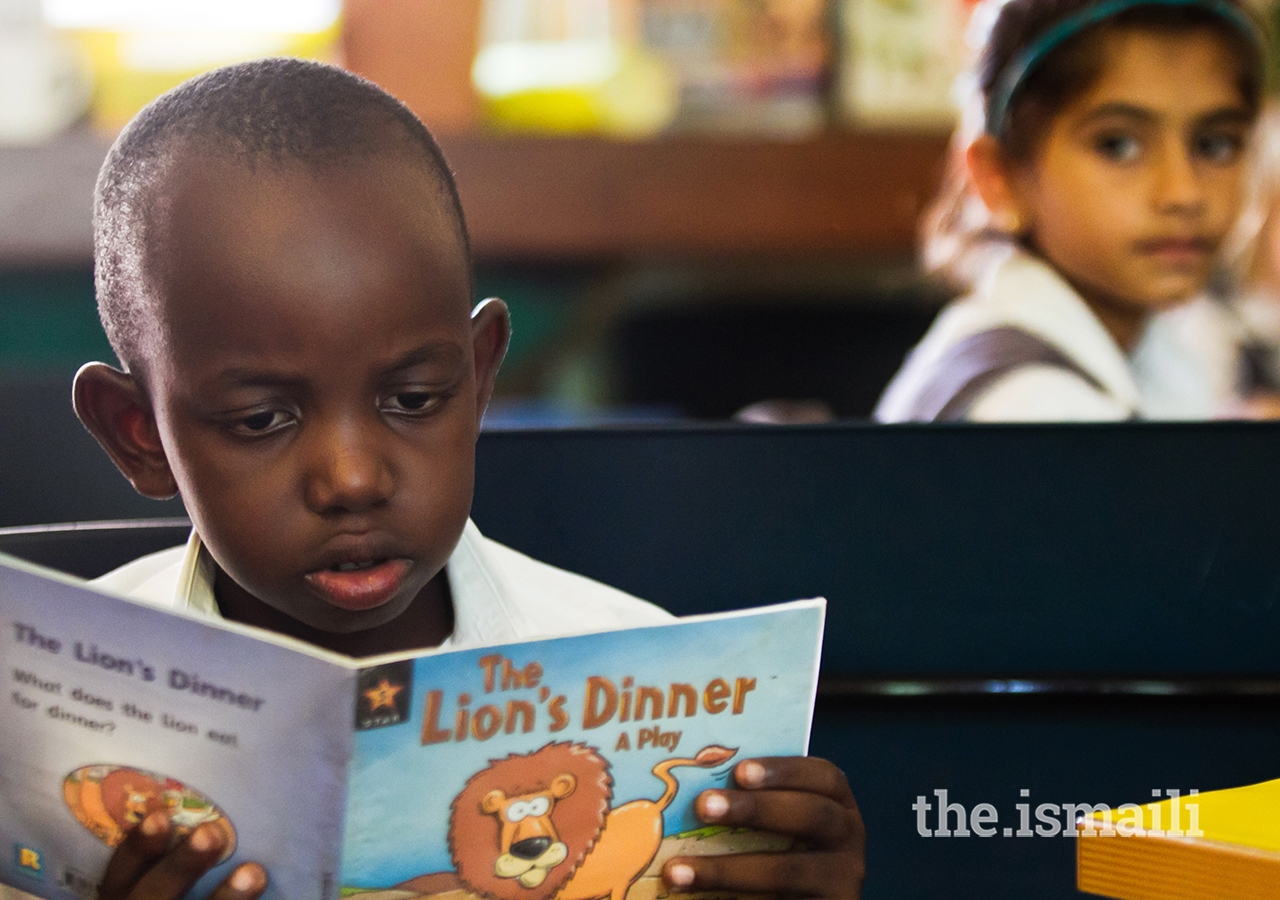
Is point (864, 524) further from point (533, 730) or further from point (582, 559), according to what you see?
point (533, 730)

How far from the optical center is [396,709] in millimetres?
601

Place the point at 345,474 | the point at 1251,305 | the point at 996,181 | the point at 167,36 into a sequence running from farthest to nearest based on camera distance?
the point at 1251,305 < the point at 167,36 < the point at 996,181 < the point at 345,474

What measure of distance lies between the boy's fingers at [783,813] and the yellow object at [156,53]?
1.80 metres

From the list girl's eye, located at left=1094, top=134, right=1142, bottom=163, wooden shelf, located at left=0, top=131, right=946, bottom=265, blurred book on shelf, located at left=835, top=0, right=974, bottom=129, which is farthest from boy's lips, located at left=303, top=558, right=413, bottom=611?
blurred book on shelf, located at left=835, top=0, right=974, bottom=129

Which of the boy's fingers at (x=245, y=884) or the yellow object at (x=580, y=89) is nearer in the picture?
the boy's fingers at (x=245, y=884)

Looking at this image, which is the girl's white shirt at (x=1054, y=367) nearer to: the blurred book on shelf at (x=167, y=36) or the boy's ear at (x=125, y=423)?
the boy's ear at (x=125, y=423)

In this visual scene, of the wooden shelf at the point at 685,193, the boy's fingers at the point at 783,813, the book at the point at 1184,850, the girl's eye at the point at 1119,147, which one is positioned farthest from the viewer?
the wooden shelf at the point at 685,193

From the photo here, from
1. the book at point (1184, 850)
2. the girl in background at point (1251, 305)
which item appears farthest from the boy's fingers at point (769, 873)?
the girl in background at point (1251, 305)

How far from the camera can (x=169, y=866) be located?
63 cm

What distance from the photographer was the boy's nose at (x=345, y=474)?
693 millimetres

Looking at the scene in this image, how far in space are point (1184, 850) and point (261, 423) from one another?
1.64 ft

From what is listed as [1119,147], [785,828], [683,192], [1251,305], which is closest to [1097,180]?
[1119,147]

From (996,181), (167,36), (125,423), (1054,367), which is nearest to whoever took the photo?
(125,423)

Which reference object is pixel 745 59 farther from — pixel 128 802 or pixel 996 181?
pixel 128 802
